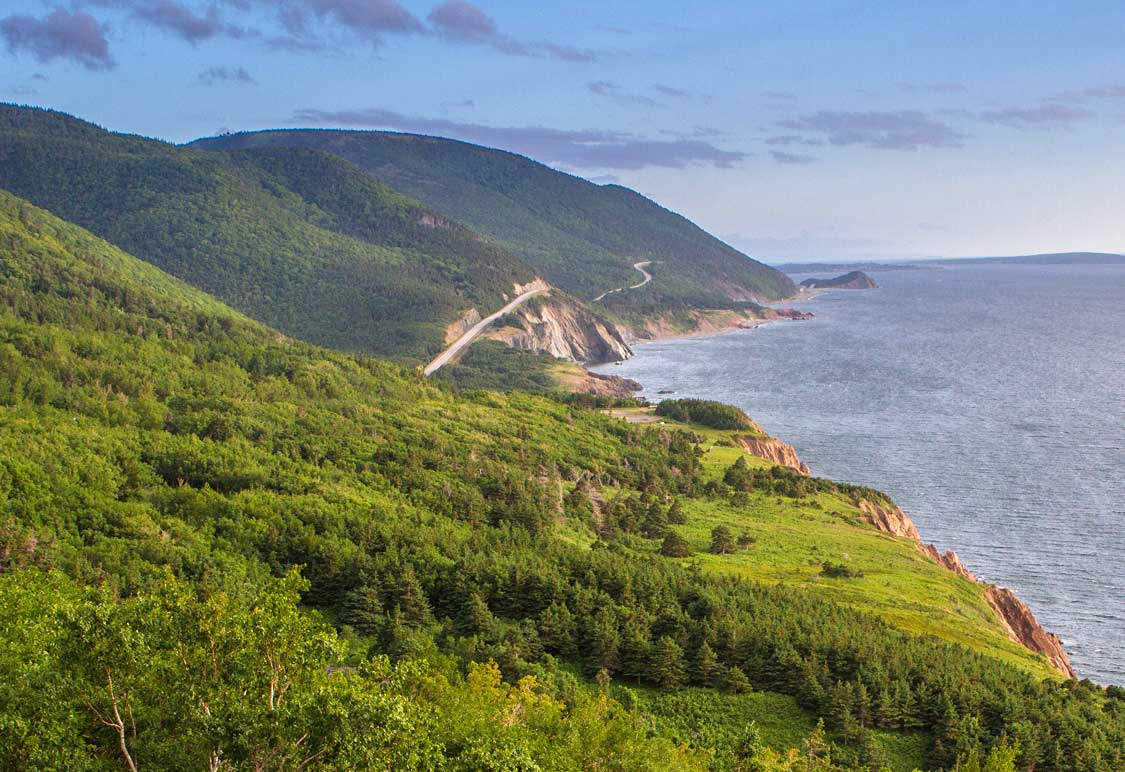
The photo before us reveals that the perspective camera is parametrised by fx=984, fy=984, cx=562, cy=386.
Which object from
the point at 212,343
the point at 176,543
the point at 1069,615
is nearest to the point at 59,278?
the point at 212,343

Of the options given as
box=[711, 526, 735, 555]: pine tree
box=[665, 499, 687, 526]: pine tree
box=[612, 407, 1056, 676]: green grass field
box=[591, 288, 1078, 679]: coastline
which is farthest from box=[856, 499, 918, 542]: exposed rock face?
box=[711, 526, 735, 555]: pine tree

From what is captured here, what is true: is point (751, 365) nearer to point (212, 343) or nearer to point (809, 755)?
point (212, 343)

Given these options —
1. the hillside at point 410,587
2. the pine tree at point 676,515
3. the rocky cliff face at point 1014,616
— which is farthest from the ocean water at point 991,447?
the pine tree at point 676,515

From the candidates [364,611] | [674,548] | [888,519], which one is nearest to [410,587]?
[364,611]

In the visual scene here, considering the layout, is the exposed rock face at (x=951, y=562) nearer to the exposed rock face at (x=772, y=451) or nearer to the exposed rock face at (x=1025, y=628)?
the exposed rock face at (x=1025, y=628)

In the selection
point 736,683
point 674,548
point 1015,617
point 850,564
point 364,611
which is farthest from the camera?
point 850,564

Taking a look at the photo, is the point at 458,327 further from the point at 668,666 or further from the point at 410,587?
the point at 668,666

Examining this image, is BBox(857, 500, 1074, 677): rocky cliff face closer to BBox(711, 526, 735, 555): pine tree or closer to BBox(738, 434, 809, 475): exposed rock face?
BBox(711, 526, 735, 555): pine tree
